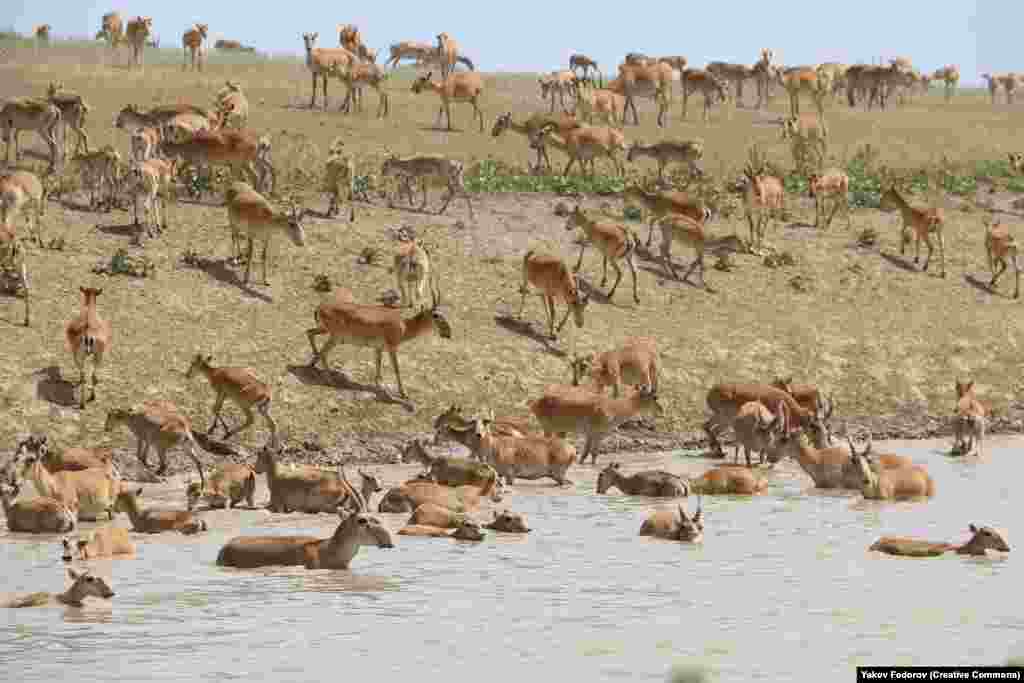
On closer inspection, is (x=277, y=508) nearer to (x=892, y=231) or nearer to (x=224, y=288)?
(x=224, y=288)

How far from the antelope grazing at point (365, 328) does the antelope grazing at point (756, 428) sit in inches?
183

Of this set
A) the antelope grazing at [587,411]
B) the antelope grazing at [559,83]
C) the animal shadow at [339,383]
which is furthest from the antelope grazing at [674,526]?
the antelope grazing at [559,83]

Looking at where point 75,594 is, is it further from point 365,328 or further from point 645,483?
point 365,328

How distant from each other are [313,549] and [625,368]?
10497mm

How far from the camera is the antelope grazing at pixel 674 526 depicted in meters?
19.1

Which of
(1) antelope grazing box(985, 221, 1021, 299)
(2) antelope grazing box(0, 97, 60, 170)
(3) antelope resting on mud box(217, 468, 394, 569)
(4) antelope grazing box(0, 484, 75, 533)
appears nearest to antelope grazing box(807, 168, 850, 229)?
(1) antelope grazing box(985, 221, 1021, 299)

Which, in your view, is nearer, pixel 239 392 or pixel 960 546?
pixel 960 546

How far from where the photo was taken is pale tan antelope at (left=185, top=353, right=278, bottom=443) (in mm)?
24141

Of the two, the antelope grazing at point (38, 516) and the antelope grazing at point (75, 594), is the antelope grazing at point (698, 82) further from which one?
the antelope grazing at point (75, 594)

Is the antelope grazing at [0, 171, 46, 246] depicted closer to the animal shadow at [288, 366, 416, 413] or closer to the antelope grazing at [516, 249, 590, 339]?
the animal shadow at [288, 366, 416, 413]

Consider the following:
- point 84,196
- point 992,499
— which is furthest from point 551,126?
point 992,499

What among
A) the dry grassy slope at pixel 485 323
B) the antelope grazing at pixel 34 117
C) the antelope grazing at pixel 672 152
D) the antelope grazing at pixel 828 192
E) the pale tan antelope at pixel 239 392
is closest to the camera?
the pale tan antelope at pixel 239 392

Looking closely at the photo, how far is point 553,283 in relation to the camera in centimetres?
2967

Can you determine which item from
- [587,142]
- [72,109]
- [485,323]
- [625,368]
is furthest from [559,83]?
[625,368]
